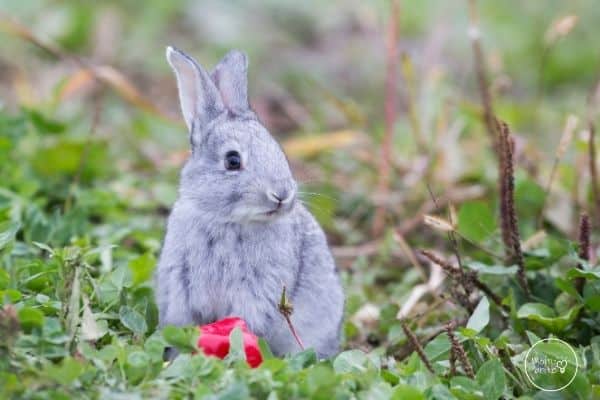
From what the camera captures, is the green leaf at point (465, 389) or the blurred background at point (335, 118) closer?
the green leaf at point (465, 389)

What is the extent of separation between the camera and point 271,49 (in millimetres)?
9969

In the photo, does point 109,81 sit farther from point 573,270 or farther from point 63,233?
point 573,270

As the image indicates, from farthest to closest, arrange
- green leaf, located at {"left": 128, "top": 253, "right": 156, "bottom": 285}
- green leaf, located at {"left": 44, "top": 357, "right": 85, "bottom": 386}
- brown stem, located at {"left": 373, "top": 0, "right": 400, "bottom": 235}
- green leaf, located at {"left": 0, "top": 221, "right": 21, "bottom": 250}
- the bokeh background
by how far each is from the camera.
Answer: brown stem, located at {"left": 373, "top": 0, "right": 400, "bottom": 235} → the bokeh background → green leaf, located at {"left": 128, "top": 253, "right": 156, "bottom": 285} → green leaf, located at {"left": 0, "top": 221, "right": 21, "bottom": 250} → green leaf, located at {"left": 44, "top": 357, "right": 85, "bottom": 386}

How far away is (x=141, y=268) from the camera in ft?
15.6

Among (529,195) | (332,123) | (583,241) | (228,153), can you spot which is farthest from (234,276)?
(332,123)

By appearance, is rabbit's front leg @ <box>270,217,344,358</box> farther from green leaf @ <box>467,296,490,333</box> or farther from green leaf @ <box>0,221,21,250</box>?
green leaf @ <box>0,221,21,250</box>

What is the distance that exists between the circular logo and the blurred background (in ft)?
2.42

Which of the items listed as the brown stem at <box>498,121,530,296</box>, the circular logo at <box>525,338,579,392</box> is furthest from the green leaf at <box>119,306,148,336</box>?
the brown stem at <box>498,121,530,296</box>

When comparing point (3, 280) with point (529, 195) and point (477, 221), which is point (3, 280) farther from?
point (529, 195)

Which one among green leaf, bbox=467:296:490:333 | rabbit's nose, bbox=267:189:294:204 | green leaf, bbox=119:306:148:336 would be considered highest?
rabbit's nose, bbox=267:189:294:204

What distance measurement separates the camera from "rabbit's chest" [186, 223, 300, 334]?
13.8ft

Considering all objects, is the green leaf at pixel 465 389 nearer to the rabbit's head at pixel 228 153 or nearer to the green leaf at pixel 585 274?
the green leaf at pixel 585 274

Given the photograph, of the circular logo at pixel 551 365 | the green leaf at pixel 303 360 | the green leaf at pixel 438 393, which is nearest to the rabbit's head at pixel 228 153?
the green leaf at pixel 303 360

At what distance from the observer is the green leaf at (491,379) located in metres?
3.76
